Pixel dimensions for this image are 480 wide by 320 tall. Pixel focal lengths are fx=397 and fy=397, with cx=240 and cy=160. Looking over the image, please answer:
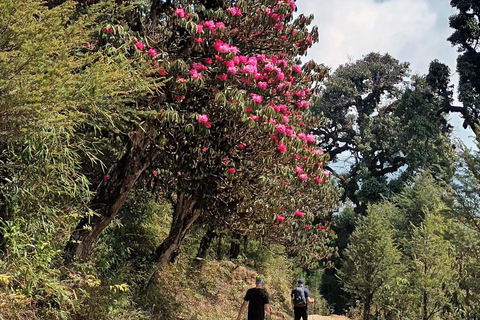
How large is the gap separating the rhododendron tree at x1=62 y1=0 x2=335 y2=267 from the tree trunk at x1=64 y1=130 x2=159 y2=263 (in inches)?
0.7

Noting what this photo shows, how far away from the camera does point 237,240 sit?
617 inches

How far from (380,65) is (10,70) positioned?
3349cm

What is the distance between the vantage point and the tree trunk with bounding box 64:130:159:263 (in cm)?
618

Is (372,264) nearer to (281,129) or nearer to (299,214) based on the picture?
(299,214)

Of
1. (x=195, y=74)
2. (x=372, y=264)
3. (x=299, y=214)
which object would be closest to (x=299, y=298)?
(x=299, y=214)

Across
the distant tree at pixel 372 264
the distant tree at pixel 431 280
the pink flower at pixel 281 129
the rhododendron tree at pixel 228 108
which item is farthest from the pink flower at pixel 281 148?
the distant tree at pixel 372 264

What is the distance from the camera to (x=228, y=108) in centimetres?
559

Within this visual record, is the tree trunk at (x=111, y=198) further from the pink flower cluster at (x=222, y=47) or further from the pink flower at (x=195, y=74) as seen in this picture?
the pink flower cluster at (x=222, y=47)

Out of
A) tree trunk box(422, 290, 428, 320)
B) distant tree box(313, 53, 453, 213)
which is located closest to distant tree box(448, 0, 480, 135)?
distant tree box(313, 53, 453, 213)

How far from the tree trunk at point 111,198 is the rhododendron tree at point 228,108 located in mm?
17

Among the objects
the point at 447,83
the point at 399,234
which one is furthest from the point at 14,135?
the point at 447,83

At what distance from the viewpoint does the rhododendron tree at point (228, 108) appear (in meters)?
5.72

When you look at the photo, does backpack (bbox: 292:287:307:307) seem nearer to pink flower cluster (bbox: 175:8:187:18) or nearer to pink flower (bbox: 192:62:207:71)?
pink flower (bbox: 192:62:207:71)

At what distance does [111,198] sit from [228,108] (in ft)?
7.88
